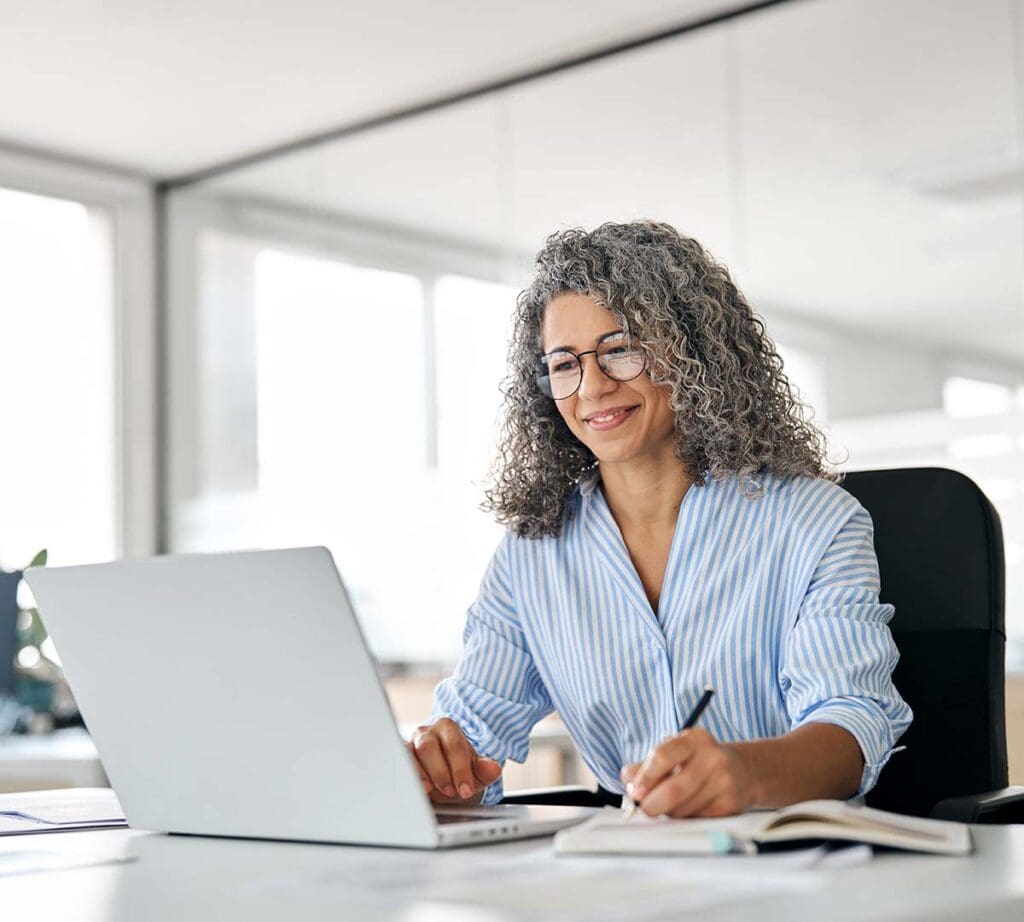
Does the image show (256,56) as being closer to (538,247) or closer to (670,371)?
(538,247)

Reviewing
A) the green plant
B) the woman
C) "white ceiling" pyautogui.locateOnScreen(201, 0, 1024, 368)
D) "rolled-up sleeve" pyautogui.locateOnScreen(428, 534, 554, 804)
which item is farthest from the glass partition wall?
"rolled-up sleeve" pyautogui.locateOnScreen(428, 534, 554, 804)

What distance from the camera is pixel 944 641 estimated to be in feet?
5.79

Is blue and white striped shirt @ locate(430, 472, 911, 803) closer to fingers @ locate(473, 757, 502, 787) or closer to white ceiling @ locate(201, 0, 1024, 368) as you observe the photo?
fingers @ locate(473, 757, 502, 787)

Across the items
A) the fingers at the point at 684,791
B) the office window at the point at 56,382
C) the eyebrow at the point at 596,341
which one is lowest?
the fingers at the point at 684,791

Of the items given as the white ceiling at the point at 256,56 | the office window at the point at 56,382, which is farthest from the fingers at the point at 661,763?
the office window at the point at 56,382

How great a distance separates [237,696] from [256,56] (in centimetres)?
358

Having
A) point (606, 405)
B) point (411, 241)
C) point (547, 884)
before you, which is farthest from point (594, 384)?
point (411, 241)

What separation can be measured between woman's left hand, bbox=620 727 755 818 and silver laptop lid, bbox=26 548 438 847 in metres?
0.18

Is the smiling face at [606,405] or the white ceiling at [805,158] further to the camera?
the white ceiling at [805,158]

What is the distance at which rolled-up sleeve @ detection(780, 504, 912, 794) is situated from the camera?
56.4 inches

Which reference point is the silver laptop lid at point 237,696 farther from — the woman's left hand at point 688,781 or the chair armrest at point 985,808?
the chair armrest at point 985,808

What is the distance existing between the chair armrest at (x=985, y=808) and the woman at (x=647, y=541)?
0.09 metres


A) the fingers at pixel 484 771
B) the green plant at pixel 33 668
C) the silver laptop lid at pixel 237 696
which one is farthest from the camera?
the green plant at pixel 33 668

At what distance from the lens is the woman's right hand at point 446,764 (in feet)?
4.90
